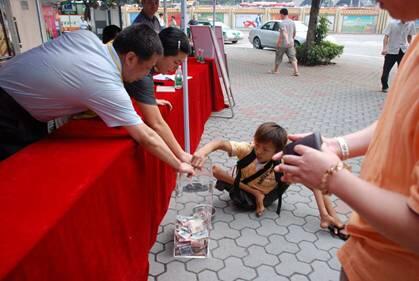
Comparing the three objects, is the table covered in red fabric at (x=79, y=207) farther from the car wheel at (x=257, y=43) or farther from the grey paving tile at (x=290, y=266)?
the car wheel at (x=257, y=43)

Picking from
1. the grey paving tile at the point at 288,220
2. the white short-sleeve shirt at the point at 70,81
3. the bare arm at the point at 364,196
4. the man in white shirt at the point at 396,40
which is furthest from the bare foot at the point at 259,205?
the man in white shirt at the point at 396,40

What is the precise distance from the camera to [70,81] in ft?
4.83

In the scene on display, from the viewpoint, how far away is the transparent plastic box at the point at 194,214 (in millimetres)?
2094

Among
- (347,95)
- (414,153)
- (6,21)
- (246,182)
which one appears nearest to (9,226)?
(414,153)

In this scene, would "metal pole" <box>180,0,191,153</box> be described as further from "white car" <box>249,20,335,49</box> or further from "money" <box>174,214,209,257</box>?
"white car" <box>249,20,335,49</box>

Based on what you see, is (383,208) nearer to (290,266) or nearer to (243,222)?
(290,266)

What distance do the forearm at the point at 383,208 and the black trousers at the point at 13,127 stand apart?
4.85 ft

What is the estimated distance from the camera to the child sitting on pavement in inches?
89.4

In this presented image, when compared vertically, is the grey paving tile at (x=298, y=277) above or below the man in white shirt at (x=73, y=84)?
below

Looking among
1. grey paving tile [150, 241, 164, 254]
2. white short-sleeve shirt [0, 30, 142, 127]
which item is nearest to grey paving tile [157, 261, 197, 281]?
grey paving tile [150, 241, 164, 254]

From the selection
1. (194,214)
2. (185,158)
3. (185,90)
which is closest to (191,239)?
(194,214)

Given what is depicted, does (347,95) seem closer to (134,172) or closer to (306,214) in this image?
(306,214)

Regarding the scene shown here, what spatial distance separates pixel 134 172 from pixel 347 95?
597 cm

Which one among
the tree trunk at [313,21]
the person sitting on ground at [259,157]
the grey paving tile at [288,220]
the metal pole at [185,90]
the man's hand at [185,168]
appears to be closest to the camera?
the man's hand at [185,168]
